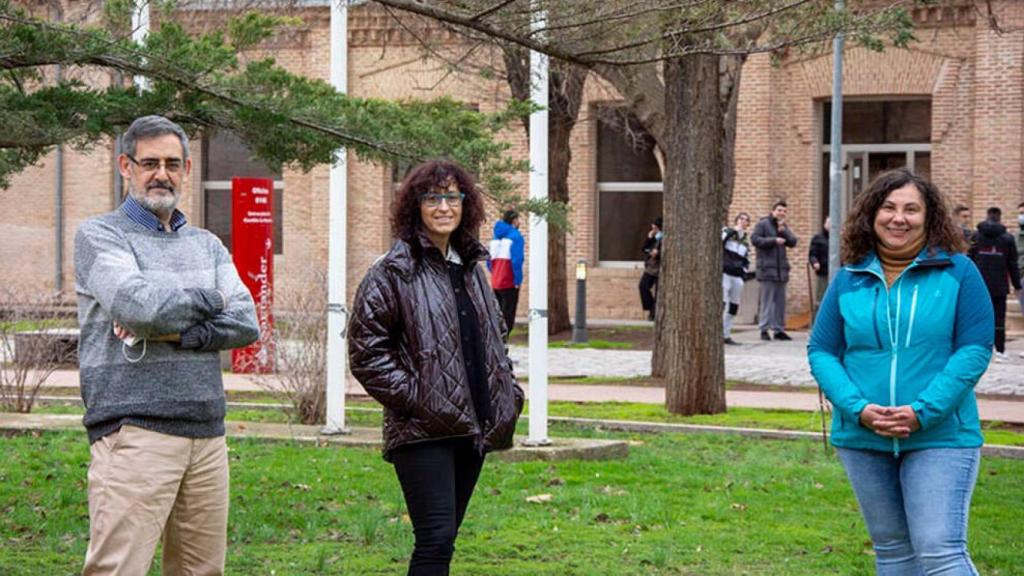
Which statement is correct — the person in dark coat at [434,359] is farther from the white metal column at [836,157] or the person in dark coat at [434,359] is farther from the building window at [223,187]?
the building window at [223,187]

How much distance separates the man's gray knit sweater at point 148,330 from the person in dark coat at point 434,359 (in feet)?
2.19

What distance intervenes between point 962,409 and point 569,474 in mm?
5578

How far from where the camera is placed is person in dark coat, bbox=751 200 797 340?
25.2m

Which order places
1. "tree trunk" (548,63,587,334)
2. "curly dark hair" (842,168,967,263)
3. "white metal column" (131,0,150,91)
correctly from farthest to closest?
"tree trunk" (548,63,587,334) → "white metal column" (131,0,150,91) → "curly dark hair" (842,168,967,263)

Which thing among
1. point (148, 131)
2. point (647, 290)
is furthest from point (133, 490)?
point (647, 290)

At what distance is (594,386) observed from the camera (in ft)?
60.0

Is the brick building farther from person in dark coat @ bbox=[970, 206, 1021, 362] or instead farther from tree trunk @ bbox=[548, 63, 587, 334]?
person in dark coat @ bbox=[970, 206, 1021, 362]

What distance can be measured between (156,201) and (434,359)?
1.14 metres

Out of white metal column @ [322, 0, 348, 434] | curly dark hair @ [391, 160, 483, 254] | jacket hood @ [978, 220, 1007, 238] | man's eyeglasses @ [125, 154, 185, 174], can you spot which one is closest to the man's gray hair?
man's eyeglasses @ [125, 154, 185, 174]

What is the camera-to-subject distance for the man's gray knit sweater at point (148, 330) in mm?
5098

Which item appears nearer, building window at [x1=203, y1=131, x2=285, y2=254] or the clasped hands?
the clasped hands

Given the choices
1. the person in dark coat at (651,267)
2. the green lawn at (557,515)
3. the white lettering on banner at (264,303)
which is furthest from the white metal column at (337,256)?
the person in dark coat at (651,267)

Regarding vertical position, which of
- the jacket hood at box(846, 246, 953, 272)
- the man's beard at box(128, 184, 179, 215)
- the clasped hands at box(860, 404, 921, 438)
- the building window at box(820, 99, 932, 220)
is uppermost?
the building window at box(820, 99, 932, 220)

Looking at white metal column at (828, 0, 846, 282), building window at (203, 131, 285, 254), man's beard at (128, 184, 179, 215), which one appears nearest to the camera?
man's beard at (128, 184, 179, 215)
